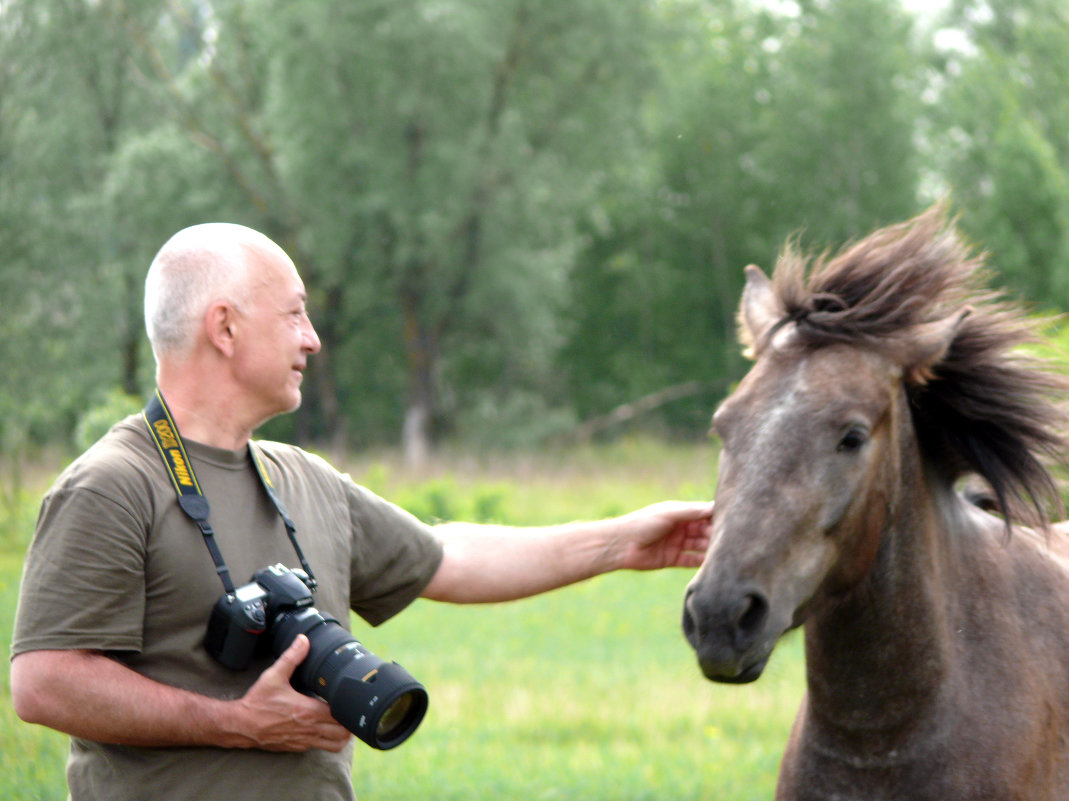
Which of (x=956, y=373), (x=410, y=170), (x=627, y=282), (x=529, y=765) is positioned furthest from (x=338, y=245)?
(x=956, y=373)

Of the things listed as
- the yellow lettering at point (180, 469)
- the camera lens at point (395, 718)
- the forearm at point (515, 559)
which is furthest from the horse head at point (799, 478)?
the yellow lettering at point (180, 469)

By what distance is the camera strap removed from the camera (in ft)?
8.09

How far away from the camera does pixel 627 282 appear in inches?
1471

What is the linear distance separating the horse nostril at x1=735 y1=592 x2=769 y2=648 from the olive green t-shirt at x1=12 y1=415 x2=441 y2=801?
0.98 meters

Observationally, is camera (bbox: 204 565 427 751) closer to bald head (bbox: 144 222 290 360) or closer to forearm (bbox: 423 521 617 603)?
bald head (bbox: 144 222 290 360)

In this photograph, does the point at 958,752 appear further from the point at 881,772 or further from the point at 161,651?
the point at 161,651

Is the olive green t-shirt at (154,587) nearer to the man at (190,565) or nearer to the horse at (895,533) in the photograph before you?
the man at (190,565)

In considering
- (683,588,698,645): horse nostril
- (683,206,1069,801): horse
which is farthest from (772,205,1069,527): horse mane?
(683,588,698,645): horse nostril

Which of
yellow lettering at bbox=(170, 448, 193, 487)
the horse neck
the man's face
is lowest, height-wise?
the horse neck

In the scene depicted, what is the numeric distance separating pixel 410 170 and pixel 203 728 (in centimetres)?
2486

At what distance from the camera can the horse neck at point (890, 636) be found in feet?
9.41

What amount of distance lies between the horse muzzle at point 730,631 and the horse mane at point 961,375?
0.83 meters

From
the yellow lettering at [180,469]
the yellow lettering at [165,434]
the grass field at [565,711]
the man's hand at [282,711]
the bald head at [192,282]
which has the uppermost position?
the bald head at [192,282]

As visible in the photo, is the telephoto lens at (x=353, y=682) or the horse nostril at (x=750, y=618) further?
Answer: the horse nostril at (x=750, y=618)
